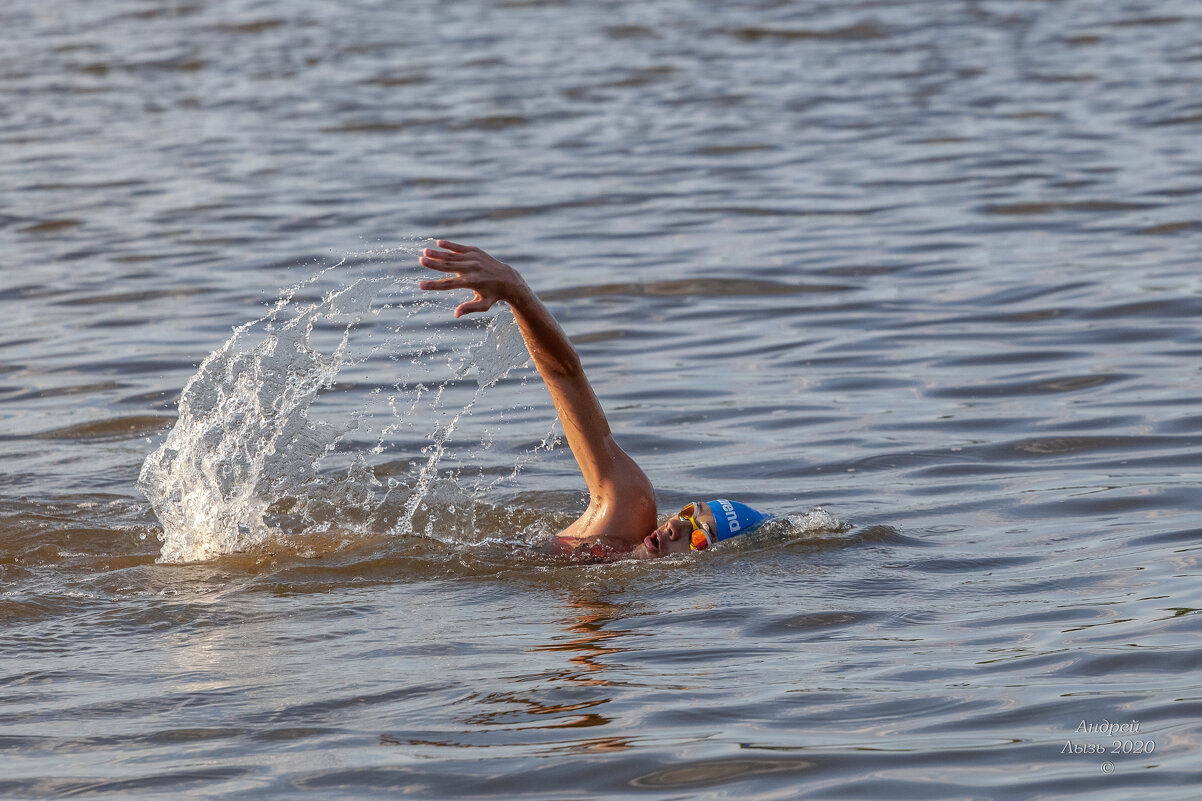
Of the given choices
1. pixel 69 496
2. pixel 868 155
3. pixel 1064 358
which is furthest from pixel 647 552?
pixel 868 155

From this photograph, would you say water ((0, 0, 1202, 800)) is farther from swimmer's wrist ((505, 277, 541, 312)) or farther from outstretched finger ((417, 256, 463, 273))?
outstretched finger ((417, 256, 463, 273))

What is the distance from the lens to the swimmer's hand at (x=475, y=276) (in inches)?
235

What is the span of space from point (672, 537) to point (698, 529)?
11 centimetres

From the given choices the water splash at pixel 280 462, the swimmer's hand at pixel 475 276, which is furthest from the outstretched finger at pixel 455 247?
the water splash at pixel 280 462

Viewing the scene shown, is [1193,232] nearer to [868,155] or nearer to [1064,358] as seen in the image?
[1064,358]

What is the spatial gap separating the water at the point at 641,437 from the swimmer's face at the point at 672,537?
0.11 metres

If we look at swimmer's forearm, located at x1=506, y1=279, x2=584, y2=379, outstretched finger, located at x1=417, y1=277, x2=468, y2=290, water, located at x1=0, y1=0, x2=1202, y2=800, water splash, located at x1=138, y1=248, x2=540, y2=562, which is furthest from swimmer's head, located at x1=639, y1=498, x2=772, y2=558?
outstretched finger, located at x1=417, y1=277, x2=468, y2=290

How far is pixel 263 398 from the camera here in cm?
752

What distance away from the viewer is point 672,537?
670cm

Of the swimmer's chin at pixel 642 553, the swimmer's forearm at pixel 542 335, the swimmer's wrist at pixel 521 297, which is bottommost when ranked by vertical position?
the swimmer's chin at pixel 642 553

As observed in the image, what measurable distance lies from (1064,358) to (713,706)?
5.54m

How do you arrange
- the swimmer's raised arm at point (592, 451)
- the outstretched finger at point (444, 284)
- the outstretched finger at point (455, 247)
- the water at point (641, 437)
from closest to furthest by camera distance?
the water at point (641, 437)
the outstretched finger at point (444, 284)
the outstretched finger at point (455, 247)
the swimmer's raised arm at point (592, 451)

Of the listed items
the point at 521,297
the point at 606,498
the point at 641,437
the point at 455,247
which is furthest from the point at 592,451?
the point at 641,437

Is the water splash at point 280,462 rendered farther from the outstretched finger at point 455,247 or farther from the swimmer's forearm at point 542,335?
the outstretched finger at point 455,247
